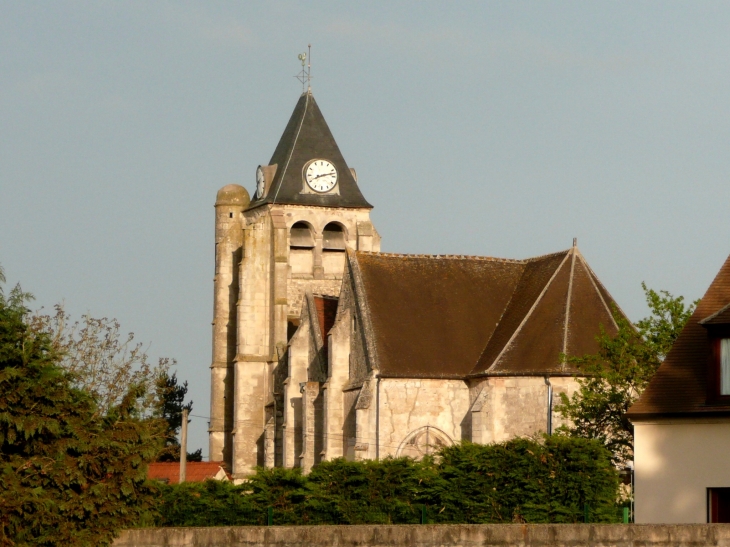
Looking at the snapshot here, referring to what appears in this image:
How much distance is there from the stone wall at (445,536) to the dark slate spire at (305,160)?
4389cm

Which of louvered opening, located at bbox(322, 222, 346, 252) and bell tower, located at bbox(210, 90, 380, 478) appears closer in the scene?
bell tower, located at bbox(210, 90, 380, 478)

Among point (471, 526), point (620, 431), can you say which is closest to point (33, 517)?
point (471, 526)

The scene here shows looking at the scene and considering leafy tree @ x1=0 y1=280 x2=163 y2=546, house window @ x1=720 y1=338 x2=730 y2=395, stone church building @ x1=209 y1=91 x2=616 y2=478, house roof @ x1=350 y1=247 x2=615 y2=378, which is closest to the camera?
leafy tree @ x1=0 y1=280 x2=163 y2=546

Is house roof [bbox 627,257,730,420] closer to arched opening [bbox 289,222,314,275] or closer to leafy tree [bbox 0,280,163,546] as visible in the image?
leafy tree [bbox 0,280,163,546]

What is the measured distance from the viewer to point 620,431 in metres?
34.9

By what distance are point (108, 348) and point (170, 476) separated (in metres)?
6.92

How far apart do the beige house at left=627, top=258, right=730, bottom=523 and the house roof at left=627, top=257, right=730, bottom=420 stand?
2cm

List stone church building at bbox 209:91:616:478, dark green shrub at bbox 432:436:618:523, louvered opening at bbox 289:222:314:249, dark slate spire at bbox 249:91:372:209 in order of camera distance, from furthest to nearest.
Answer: louvered opening at bbox 289:222:314:249
dark slate spire at bbox 249:91:372:209
stone church building at bbox 209:91:616:478
dark green shrub at bbox 432:436:618:523

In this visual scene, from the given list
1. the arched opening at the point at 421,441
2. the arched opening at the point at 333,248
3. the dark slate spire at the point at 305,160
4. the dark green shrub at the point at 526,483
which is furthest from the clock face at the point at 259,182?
the dark green shrub at the point at 526,483

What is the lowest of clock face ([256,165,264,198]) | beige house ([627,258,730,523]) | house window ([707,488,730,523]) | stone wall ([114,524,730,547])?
stone wall ([114,524,730,547])

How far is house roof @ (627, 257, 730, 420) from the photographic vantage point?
24.4 meters

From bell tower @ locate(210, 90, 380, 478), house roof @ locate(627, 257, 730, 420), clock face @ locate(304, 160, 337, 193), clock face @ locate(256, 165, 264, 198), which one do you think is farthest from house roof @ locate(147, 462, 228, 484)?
house roof @ locate(627, 257, 730, 420)

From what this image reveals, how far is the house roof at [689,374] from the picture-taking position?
24.4m

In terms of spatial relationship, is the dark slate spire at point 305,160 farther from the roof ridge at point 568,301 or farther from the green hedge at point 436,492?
the green hedge at point 436,492
